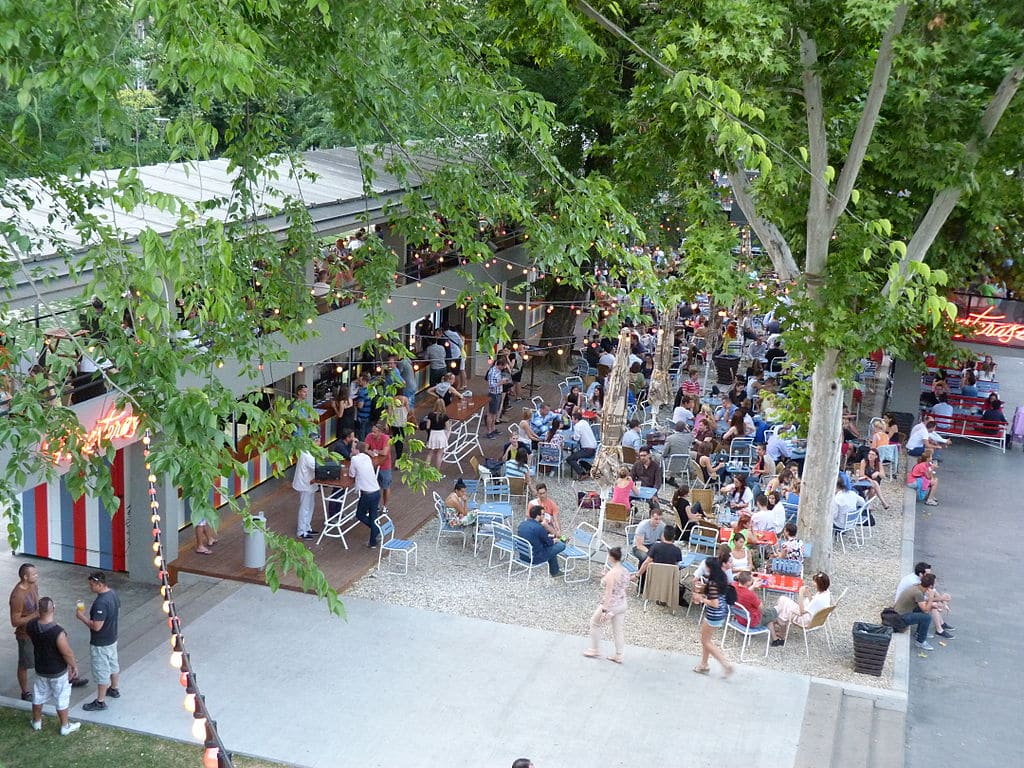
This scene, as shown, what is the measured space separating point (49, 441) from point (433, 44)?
432 centimetres

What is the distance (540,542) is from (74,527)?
5683mm

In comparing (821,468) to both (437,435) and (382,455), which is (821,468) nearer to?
(437,435)

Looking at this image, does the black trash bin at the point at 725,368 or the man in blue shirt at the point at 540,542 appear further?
the black trash bin at the point at 725,368

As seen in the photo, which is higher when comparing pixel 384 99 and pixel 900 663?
pixel 384 99

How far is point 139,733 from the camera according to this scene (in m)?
10.3

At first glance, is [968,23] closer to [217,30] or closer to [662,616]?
[662,616]

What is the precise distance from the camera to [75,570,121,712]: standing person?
10453 mm

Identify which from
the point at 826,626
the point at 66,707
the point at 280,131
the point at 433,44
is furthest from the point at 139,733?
the point at 826,626

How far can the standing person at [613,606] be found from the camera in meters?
11.6

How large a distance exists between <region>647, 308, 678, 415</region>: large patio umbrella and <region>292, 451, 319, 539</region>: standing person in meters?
8.75

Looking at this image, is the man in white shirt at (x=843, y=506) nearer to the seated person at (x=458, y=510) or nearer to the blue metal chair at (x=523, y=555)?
the blue metal chair at (x=523, y=555)

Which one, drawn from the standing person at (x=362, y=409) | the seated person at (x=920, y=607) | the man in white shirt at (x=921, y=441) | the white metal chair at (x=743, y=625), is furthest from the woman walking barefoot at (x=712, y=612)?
the man in white shirt at (x=921, y=441)

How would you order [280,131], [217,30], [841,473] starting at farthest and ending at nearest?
[841,473]
[280,131]
[217,30]

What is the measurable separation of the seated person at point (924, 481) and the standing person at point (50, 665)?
13348 millimetres
